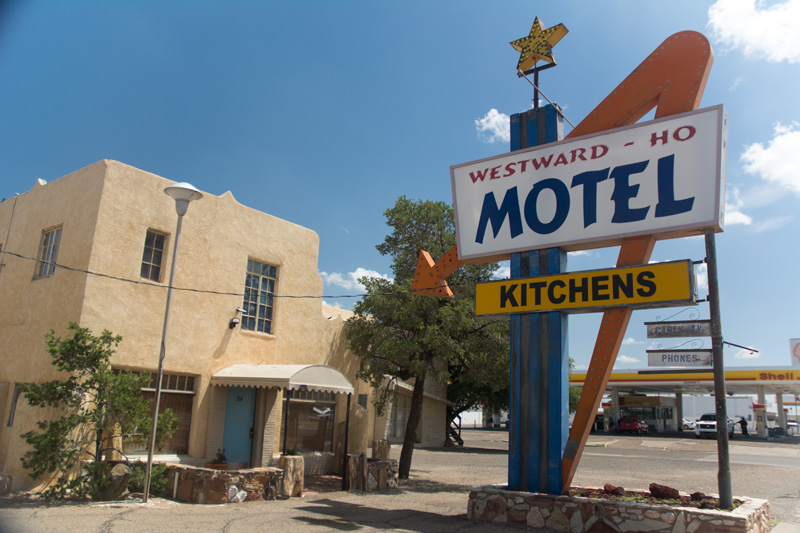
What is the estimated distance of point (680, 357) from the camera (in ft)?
30.0

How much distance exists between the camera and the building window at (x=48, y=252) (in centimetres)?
1243

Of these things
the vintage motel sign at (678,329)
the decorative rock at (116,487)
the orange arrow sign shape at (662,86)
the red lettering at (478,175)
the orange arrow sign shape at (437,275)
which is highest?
the orange arrow sign shape at (662,86)

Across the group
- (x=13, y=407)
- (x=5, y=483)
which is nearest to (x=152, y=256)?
(x=13, y=407)

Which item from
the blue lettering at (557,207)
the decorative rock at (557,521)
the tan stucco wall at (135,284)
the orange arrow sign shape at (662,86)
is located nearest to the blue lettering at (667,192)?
the orange arrow sign shape at (662,86)

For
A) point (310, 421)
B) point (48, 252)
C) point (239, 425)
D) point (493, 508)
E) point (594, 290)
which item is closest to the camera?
point (594, 290)

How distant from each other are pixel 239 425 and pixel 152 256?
14.4ft

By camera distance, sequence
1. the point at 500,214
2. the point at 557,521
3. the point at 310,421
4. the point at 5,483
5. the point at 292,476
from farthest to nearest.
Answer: the point at 310,421 < the point at 292,476 < the point at 5,483 < the point at 500,214 < the point at 557,521

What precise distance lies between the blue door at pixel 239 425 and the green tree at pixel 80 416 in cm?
257

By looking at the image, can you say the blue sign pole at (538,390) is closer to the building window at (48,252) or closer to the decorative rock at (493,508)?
the decorative rock at (493,508)

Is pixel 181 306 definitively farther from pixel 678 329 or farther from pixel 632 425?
pixel 632 425

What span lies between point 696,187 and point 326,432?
441 inches

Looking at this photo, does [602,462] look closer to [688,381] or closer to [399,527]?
[399,527]

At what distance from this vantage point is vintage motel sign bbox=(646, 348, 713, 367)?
29.1 feet

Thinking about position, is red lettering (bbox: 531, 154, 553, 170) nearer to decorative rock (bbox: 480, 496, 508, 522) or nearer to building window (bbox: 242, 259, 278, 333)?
decorative rock (bbox: 480, 496, 508, 522)
